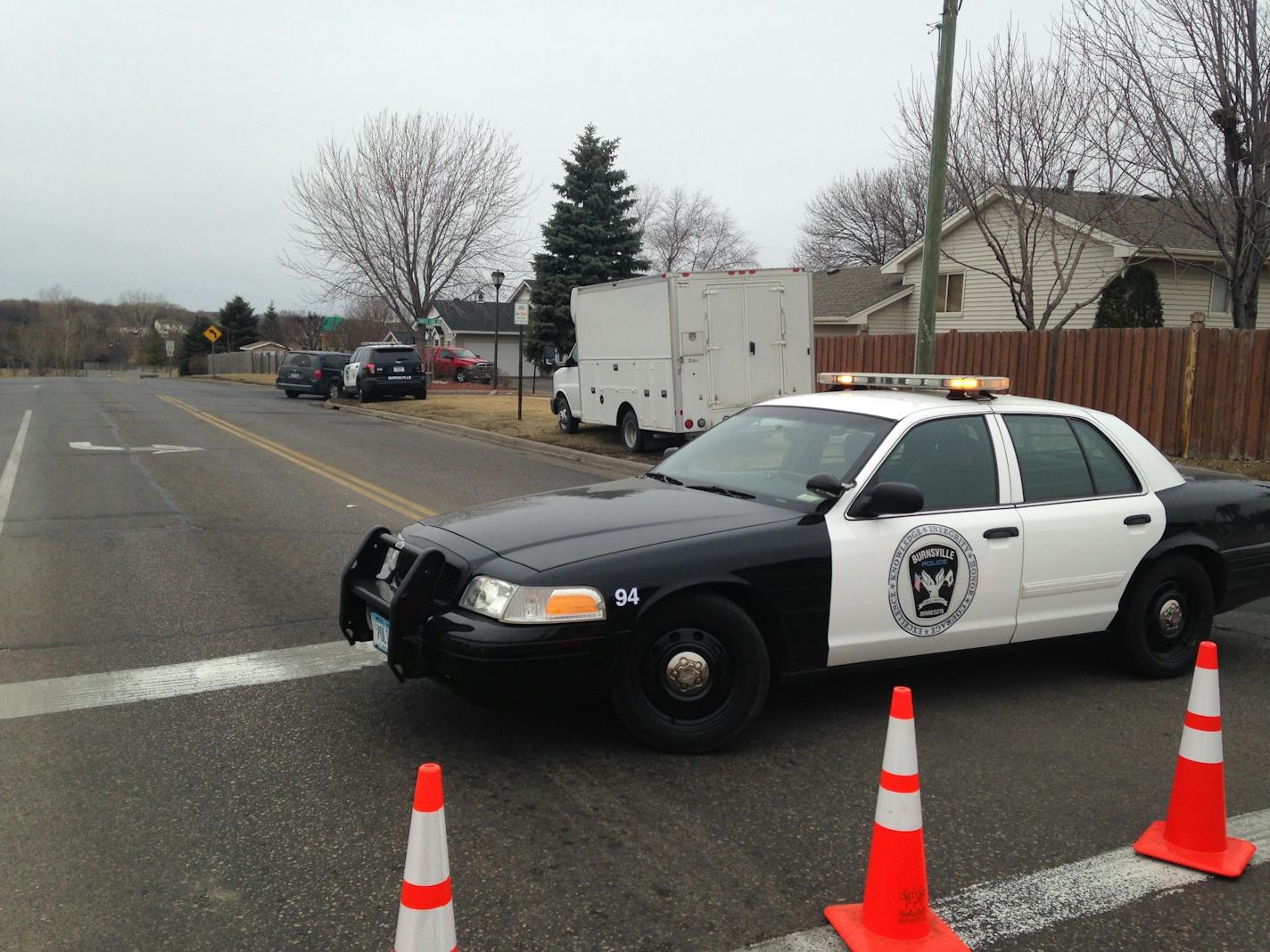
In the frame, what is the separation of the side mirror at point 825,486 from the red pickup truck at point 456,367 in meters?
42.6

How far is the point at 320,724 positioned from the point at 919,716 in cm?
265

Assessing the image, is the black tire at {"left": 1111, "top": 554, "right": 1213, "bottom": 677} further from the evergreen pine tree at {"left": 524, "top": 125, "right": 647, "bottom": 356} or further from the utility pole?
the evergreen pine tree at {"left": 524, "top": 125, "right": 647, "bottom": 356}

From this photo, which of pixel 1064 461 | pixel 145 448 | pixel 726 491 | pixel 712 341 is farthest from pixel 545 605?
pixel 145 448

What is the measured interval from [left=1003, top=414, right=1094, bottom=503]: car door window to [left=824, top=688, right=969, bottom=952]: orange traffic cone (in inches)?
99.8

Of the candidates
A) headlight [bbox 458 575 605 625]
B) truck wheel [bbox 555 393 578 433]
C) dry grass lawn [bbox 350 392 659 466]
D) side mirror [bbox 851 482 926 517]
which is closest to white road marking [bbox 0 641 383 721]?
headlight [bbox 458 575 605 625]

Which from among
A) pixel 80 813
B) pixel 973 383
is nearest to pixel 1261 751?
pixel 973 383

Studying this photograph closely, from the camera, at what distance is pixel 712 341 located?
15.1 m

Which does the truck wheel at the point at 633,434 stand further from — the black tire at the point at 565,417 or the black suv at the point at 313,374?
the black suv at the point at 313,374

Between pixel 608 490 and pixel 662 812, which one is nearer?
pixel 662 812

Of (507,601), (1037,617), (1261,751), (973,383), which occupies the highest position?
(973,383)

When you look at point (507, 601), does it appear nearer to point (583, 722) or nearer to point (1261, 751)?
point (583, 722)

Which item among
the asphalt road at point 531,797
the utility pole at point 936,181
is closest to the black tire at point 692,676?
the asphalt road at point 531,797

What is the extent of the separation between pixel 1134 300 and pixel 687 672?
20.3 meters

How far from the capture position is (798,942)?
299cm
